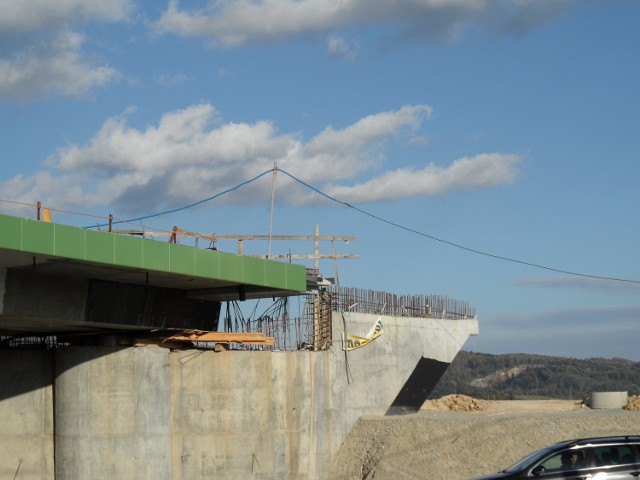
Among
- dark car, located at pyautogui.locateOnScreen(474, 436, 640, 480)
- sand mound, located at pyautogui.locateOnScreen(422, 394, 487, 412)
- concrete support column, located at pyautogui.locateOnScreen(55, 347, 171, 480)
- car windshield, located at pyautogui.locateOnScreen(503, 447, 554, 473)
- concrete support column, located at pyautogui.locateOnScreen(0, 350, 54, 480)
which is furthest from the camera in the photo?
sand mound, located at pyautogui.locateOnScreen(422, 394, 487, 412)

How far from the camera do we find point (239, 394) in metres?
35.8

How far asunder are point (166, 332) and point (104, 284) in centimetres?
425

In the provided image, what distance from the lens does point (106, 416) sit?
32156 millimetres

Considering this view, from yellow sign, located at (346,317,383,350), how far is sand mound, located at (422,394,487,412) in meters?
12.9

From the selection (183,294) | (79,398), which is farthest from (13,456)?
(183,294)

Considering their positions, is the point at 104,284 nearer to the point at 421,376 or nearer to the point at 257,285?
the point at 257,285

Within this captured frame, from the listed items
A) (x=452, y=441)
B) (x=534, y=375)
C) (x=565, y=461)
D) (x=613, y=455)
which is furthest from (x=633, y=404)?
(x=534, y=375)

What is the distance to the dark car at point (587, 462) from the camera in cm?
2238

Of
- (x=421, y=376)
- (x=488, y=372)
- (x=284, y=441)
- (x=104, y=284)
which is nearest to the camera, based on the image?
(x=104, y=284)

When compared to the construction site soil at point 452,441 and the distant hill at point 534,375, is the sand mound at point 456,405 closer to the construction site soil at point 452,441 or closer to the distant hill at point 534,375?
the construction site soil at point 452,441

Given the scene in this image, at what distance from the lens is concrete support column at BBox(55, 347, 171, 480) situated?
3197 centimetres

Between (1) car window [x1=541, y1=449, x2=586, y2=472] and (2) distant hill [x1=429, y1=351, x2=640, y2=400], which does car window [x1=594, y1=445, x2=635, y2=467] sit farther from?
(2) distant hill [x1=429, y1=351, x2=640, y2=400]

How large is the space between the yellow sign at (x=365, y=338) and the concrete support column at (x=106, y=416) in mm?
9208

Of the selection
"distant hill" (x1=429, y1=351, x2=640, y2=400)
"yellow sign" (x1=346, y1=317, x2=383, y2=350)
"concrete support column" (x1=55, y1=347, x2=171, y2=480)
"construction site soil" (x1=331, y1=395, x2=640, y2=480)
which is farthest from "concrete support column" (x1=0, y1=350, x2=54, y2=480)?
"distant hill" (x1=429, y1=351, x2=640, y2=400)
